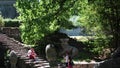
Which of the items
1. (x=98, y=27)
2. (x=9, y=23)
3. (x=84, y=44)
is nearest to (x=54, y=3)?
(x=98, y=27)

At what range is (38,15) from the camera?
28.3 meters

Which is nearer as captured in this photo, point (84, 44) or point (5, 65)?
point (5, 65)

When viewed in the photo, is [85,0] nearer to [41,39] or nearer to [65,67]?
[41,39]

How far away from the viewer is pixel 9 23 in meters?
37.9

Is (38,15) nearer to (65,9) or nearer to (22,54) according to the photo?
(65,9)

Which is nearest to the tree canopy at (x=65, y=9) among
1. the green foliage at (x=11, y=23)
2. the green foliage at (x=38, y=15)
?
the green foliage at (x=38, y=15)

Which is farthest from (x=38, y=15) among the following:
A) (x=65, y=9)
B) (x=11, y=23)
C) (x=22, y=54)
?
(x=11, y=23)

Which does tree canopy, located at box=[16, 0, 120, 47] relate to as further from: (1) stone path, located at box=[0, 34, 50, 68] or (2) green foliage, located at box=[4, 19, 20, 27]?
(2) green foliage, located at box=[4, 19, 20, 27]

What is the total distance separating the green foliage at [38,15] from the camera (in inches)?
1110

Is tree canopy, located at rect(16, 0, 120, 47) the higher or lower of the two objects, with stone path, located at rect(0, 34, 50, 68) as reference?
higher

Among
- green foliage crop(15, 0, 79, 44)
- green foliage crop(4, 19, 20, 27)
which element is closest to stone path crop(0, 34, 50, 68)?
green foliage crop(15, 0, 79, 44)

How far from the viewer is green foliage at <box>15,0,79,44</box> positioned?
1110 inches

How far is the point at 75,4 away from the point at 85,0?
2.12 meters

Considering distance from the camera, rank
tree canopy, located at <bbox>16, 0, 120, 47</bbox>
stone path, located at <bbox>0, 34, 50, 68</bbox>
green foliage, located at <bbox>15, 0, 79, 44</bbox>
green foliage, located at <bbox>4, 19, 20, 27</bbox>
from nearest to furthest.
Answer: stone path, located at <bbox>0, 34, 50, 68</bbox>, tree canopy, located at <bbox>16, 0, 120, 47</bbox>, green foliage, located at <bbox>15, 0, 79, 44</bbox>, green foliage, located at <bbox>4, 19, 20, 27</bbox>
